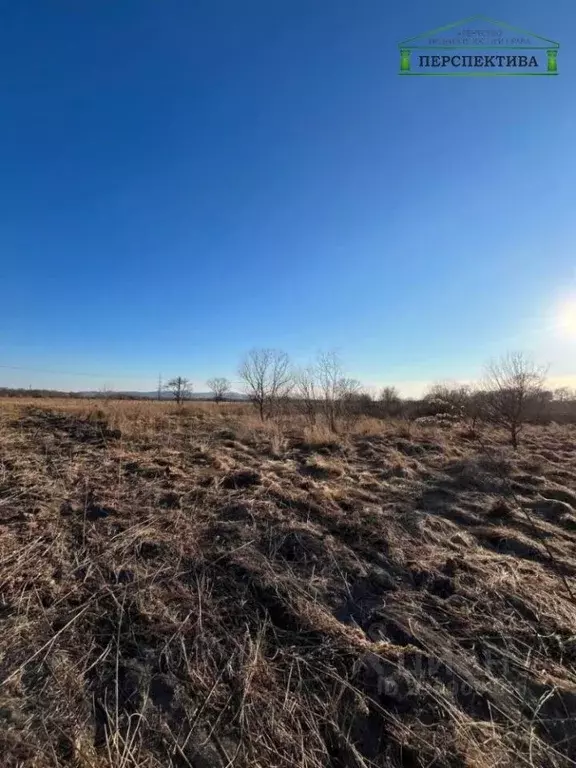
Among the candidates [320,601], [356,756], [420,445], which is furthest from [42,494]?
[420,445]

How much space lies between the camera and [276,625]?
2461 millimetres

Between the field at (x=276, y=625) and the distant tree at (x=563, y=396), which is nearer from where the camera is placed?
the field at (x=276, y=625)

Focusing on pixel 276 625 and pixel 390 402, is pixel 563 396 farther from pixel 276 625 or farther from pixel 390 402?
pixel 276 625

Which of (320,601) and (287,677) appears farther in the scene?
(320,601)

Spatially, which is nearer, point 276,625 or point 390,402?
point 276,625

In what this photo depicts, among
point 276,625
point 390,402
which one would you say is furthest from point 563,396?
point 276,625

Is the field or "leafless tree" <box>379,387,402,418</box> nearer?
the field

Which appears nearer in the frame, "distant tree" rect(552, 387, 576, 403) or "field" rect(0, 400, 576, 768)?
"field" rect(0, 400, 576, 768)

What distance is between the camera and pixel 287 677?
204 cm

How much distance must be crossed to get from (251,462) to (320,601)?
3845mm

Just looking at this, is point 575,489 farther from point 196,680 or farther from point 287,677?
point 196,680

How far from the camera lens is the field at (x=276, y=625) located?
1729mm

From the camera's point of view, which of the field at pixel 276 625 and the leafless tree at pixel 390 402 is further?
the leafless tree at pixel 390 402

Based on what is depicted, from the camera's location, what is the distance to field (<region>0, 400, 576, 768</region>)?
173 cm
